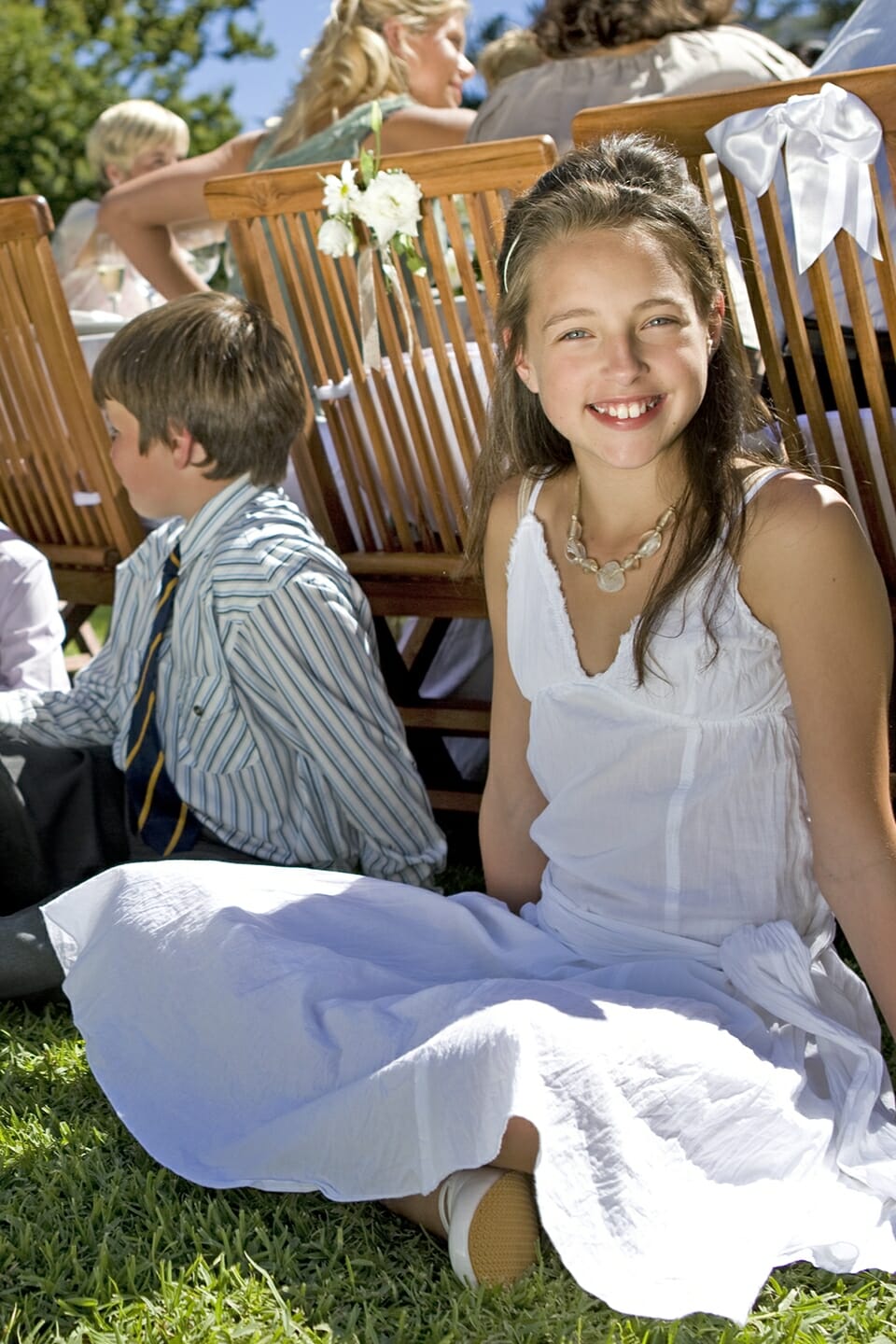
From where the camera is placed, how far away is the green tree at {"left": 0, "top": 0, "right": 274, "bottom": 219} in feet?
51.1

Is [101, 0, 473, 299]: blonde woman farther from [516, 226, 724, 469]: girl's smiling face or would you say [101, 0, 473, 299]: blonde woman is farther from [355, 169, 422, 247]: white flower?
[516, 226, 724, 469]: girl's smiling face

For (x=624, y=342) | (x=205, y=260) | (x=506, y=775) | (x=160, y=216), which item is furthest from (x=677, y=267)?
(x=205, y=260)

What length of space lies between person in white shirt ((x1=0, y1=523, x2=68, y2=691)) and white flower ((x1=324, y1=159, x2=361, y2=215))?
1.09m

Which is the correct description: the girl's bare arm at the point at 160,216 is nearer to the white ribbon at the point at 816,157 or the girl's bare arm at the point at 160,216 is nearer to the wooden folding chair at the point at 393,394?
the wooden folding chair at the point at 393,394

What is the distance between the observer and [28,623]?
137 inches

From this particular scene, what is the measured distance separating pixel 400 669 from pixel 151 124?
3.47m

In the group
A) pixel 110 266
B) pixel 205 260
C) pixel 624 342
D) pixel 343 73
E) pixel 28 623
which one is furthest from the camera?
pixel 205 260

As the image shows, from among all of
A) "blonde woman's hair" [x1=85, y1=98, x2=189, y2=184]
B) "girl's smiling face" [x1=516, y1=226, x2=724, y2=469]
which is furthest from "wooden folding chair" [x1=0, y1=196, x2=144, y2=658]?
"blonde woman's hair" [x1=85, y1=98, x2=189, y2=184]

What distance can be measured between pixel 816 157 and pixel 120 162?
4395 millimetres

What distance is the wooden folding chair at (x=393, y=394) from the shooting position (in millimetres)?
2936

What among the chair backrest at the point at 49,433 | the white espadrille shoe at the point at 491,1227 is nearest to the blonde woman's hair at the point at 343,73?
the chair backrest at the point at 49,433

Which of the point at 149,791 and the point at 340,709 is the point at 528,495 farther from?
the point at 149,791

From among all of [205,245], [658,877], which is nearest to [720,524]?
[658,877]

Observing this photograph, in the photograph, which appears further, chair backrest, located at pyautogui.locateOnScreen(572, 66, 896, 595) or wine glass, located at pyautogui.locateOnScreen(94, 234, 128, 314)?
wine glass, located at pyautogui.locateOnScreen(94, 234, 128, 314)
